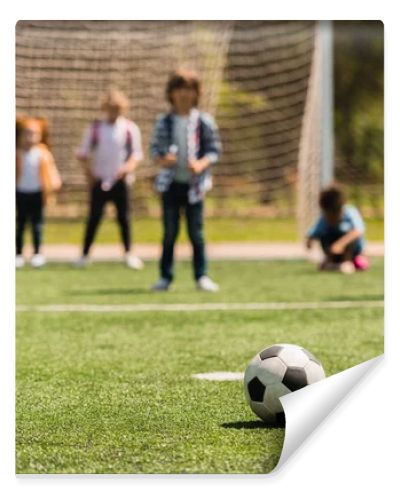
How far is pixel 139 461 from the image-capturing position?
152 inches

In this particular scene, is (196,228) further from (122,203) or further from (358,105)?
(358,105)

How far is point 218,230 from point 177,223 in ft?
36.5

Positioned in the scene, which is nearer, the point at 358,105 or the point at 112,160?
the point at 112,160

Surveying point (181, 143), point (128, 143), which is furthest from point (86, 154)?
point (181, 143)

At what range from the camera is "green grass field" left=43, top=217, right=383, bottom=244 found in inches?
730

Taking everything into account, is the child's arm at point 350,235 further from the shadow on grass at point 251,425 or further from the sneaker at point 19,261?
the shadow on grass at point 251,425

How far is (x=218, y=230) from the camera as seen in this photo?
67.4ft

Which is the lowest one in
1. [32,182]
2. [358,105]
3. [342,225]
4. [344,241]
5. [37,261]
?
[37,261]

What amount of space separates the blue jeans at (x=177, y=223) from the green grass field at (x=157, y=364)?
293 mm

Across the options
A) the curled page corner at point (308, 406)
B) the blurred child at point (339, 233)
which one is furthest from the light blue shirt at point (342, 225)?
the curled page corner at point (308, 406)

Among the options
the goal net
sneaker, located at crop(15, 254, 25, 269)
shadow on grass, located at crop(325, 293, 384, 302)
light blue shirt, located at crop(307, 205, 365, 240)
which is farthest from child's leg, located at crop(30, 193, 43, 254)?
the goal net

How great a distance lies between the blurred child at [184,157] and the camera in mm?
9273

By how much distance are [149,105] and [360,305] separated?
9.72 m
